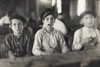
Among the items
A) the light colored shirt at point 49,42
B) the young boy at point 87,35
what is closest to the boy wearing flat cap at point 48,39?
the light colored shirt at point 49,42

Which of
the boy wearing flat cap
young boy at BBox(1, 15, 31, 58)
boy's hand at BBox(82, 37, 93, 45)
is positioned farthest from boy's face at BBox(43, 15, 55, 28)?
boy's hand at BBox(82, 37, 93, 45)

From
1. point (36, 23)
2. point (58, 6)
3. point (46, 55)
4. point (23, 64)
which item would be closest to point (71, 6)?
point (58, 6)

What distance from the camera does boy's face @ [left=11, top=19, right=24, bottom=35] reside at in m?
1.18

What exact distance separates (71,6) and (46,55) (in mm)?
384

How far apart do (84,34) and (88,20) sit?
0.11m

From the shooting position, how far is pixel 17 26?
1188mm

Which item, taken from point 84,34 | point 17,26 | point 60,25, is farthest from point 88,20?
point 17,26

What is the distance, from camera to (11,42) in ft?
3.92

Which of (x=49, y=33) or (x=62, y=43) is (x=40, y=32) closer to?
(x=49, y=33)

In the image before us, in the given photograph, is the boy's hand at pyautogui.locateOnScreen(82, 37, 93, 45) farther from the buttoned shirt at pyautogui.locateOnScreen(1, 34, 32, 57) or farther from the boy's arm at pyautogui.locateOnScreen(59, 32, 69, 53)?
the buttoned shirt at pyautogui.locateOnScreen(1, 34, 32, 57)

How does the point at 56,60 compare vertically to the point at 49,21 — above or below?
below

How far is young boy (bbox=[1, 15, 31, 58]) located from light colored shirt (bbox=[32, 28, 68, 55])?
61 mm

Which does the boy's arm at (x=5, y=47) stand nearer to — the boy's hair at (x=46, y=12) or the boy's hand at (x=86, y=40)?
the boy's hair at (x=46, y=12)

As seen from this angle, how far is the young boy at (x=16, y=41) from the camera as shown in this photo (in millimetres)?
1180
